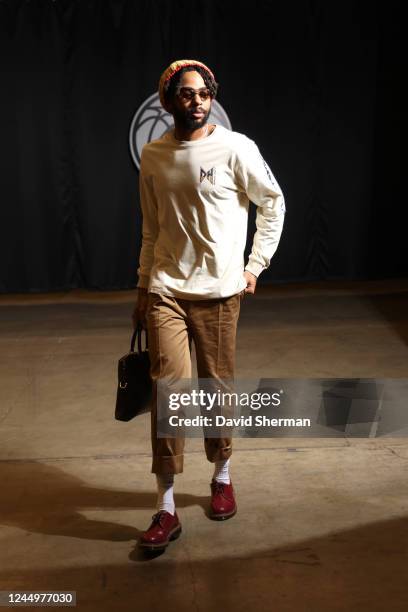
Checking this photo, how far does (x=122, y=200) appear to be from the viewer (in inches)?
278

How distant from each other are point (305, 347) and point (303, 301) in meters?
1.53

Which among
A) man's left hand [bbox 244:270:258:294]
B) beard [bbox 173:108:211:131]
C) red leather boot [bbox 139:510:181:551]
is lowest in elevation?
red leather boot [bbox 139:510:181:551]

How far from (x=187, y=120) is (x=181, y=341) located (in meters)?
0.64

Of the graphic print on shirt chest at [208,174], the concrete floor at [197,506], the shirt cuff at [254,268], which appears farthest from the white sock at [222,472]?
the graphic print on shirt chest at [208,174]

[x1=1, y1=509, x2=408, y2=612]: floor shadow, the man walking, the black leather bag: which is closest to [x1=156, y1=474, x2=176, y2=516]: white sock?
the man walking

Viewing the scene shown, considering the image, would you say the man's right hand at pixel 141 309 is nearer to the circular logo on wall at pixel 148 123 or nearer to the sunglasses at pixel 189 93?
the sunglasses at pixel 189 93

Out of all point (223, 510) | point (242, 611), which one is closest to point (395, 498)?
point (223, 510)

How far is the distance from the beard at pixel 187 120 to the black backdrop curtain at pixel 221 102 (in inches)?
181

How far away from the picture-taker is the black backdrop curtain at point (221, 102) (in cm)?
684

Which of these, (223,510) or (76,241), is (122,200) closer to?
(76,241)

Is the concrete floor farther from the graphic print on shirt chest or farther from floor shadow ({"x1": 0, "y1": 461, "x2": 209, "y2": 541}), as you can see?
the graphic print on shirt chest

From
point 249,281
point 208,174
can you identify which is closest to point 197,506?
point 249,281

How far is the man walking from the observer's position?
2.49m

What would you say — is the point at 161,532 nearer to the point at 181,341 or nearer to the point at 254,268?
the point at 181,341
